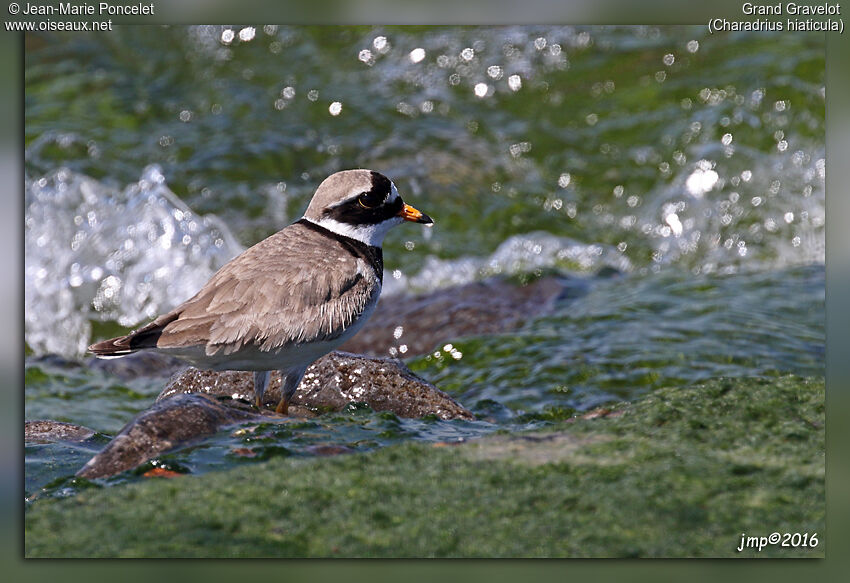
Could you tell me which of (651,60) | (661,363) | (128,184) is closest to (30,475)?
(661,363)

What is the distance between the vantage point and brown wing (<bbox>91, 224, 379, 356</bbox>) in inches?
282

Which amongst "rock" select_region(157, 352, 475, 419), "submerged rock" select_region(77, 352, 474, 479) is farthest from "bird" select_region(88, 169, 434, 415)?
"rock" select_region(157, 352, 475, 419)

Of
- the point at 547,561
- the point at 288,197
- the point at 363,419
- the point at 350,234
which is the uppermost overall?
the point at 288,197

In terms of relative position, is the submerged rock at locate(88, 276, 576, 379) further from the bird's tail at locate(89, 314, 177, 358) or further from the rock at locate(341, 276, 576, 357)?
the bird's tail at locate(89, 314, 177, 358)

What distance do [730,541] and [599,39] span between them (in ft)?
44.7

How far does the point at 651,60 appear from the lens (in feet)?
58.0

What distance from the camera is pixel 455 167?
54.4ft

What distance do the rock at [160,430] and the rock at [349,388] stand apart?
0.99 meters

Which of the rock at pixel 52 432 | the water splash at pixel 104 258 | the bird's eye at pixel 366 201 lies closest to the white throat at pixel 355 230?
the bird's eye at pixel 366 201

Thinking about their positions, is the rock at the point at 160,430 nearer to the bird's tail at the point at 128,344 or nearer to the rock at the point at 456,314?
the bird's tail at the point at 128,344

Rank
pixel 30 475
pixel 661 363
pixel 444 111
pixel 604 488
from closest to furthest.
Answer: pixel 604 488 < pixel 30 475 < pixel 661 363 < pixel 444 111

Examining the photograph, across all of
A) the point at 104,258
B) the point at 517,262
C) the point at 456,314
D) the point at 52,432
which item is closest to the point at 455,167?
the point at 517,262

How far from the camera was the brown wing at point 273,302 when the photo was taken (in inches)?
282

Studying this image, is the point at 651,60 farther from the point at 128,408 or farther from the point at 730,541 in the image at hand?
the point at 730,541
